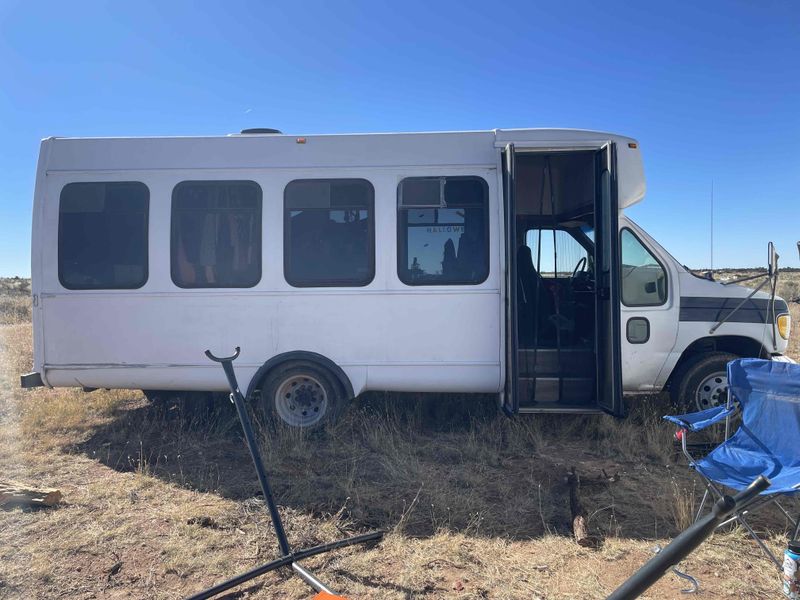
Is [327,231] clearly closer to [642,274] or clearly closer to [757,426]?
[642,274]

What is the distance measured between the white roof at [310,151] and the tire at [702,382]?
5.47ft

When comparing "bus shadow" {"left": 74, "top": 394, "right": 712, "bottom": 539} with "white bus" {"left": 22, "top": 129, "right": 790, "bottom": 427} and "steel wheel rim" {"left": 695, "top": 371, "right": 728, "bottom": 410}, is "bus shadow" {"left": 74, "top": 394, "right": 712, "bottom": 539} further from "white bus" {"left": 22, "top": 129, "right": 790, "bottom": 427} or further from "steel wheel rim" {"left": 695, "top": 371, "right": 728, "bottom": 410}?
"steel wheel rim" {"left": 695, "top": 371, "right": 728, "bottom": 410}

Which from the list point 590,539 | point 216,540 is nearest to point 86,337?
point 216,540

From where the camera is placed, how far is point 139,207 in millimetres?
5309

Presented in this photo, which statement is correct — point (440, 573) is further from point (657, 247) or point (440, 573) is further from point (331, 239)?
point (657, 247)

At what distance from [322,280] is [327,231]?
470mm

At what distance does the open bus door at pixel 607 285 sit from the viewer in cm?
476

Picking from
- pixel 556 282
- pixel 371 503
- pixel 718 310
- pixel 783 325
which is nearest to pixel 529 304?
pixel 556 282

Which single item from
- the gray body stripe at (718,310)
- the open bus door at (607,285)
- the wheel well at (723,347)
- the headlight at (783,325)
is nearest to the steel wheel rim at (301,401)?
the open bus door at (607,285)

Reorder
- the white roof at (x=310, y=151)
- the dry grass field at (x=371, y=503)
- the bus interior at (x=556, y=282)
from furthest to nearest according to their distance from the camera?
the bus interior at (x=556, y=282) < the white roof at (x=310, y=151) < the dry grass field at (x=371, y=503)

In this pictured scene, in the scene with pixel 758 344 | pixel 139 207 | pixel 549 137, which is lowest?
pixel 758 344

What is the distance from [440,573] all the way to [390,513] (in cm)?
74

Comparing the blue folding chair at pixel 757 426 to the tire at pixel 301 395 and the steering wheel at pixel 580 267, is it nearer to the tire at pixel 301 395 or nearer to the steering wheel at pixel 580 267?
the steering wheel at pixel 580 267

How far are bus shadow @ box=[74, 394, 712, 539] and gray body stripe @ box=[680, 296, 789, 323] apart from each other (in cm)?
112
